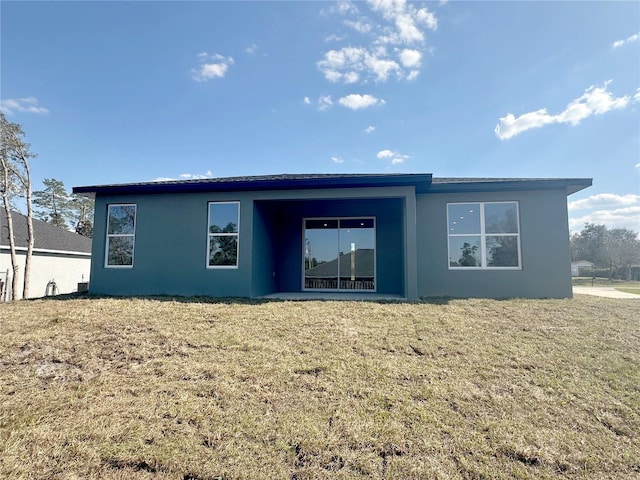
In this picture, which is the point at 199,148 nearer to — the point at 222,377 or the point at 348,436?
the point at 222,377

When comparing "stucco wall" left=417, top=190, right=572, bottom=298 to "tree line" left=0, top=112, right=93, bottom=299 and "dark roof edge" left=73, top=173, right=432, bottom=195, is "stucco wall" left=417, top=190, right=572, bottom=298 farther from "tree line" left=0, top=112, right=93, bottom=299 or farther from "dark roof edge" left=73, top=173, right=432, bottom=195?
"tree line" left=0, top=112, right=93, bottom=299

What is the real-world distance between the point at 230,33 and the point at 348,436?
10.3 metres

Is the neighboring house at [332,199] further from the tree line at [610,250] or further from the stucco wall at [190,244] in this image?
the tree line at [610,250]

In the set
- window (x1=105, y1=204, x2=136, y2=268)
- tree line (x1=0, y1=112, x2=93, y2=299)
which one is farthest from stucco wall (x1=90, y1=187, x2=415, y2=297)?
tree line (x1=0, y1=112, x2=93, y2=299)

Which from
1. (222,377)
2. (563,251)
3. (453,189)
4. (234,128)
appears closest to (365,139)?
(234,128)

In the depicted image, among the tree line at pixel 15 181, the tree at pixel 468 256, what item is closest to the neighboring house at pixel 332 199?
the tree at pixel 468 256

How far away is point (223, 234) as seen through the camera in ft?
27.9

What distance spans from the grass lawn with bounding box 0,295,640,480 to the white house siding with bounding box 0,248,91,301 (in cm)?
1147

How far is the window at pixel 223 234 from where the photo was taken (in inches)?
332

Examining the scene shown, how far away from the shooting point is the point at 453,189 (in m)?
8.38

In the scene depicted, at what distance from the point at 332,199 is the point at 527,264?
513 cm

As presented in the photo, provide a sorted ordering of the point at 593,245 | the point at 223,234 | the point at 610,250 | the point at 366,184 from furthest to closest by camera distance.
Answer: the point at 593,245 → the point at 610,250 → the point at 223,234 → the point at 366,184

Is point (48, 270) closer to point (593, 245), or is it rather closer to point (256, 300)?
point (256, 300)

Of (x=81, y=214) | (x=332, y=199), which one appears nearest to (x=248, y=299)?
(x=332, y=199)
